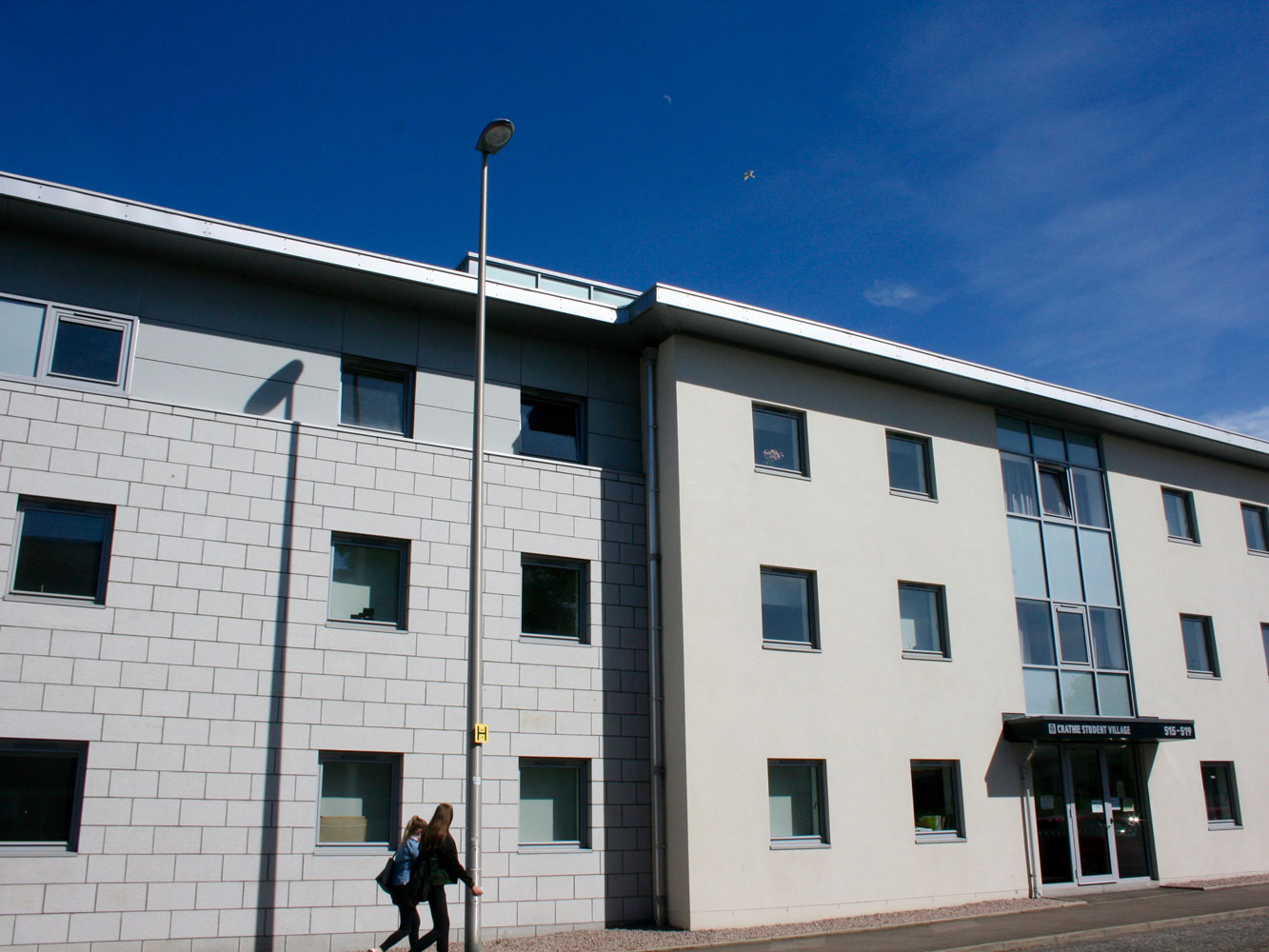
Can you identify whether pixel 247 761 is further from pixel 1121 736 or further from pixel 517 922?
pixel 1121 736

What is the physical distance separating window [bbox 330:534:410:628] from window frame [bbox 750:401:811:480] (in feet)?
18.7

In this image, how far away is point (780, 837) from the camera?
50.5 ft

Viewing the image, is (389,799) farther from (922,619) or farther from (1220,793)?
(1220,793)

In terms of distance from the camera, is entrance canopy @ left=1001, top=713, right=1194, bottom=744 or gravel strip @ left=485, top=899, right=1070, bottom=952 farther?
entrance canopy @ left=1001, top=713, right=1194, bottom=744

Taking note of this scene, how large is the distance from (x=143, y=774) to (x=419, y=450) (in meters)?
5.19

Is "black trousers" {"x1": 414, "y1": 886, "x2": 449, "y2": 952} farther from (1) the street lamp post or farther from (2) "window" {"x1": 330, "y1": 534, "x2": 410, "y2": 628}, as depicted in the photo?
(2) "window" {"x1": 330, "y1": 534, "x2": 410, "y2": 628}

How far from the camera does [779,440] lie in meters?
17.3

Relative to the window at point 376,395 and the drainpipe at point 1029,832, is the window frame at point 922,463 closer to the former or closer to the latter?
the drainpipe at point 1029,832

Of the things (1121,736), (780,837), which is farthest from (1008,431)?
(780,837)

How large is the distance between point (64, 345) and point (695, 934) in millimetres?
10573

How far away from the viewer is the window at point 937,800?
1689cm

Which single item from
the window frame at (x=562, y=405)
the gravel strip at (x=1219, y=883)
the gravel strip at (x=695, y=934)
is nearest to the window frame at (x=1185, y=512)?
the gravel strip at (x=1219, y=883)

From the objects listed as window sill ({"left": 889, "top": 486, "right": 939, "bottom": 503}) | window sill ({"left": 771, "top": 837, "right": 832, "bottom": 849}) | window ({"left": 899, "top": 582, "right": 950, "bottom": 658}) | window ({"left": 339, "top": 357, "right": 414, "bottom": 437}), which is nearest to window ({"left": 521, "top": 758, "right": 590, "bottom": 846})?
window sill ({"left": 771, "top": 837, "right": 832, "bottom": 849})

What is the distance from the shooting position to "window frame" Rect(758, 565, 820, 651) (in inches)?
634
